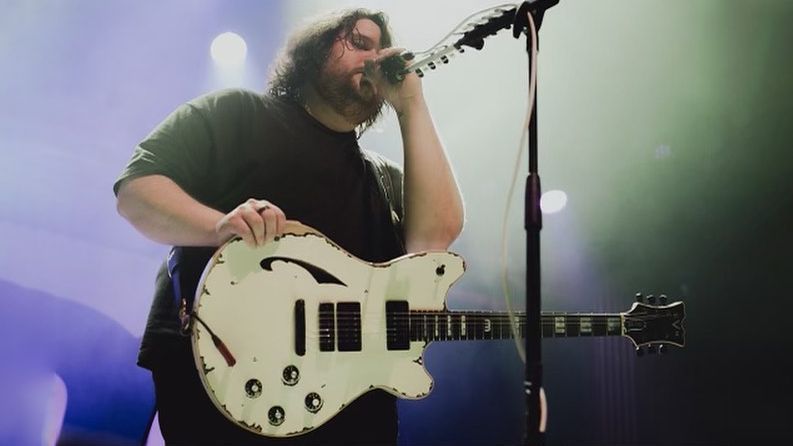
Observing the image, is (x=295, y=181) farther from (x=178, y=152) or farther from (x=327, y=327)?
(x=327, y=327)

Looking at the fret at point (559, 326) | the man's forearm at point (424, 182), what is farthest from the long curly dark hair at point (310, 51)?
the fret at point (559, 326)

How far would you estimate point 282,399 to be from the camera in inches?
55.3

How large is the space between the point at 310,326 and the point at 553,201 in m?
1.18

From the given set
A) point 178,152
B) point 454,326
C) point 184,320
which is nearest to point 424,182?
point 454,326

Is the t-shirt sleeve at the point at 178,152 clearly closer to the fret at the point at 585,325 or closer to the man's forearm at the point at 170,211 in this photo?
the man's forearm at the point at 170,211

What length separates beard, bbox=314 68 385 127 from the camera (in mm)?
1859

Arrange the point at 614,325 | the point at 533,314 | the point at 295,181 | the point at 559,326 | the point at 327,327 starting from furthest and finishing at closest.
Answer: the point at 614,325
the point at 559,326
the point at 295,181
the point at 327,327
the point at 533,314

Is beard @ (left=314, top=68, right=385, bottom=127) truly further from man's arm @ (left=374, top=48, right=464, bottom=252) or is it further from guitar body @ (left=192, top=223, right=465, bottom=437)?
guitar body @ (left=192, top=223, right=465, bottom=437)

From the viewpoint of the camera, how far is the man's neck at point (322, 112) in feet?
6.03

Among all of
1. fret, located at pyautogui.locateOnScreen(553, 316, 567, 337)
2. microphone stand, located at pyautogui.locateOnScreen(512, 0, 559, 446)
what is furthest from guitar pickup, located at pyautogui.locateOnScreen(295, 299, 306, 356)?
→ fret, located at pyautogui.locateOnScreen(553, 316, 567, 337)

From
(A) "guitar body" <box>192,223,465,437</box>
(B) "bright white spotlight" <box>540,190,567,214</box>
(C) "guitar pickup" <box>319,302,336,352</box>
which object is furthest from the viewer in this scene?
(B) "bright white spotlight" <box>540,190,567,214</box>

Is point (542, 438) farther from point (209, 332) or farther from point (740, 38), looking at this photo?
point (740, 38)

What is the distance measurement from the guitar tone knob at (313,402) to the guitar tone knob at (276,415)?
0.19ft

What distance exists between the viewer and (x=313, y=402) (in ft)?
4.73
